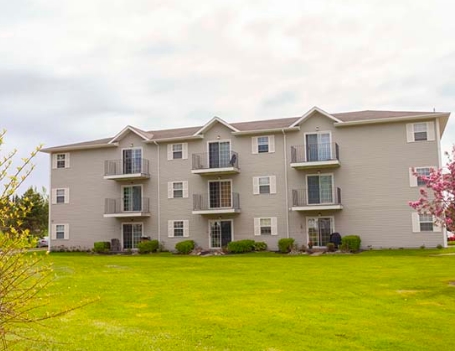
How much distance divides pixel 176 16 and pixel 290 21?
159 inches

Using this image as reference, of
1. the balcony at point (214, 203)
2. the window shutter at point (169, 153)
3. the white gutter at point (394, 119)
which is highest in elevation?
the white gutter at point (394, 119)

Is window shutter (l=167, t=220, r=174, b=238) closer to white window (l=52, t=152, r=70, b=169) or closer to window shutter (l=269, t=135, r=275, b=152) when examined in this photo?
window shutter (l=269, t=135, r=275, b=152)

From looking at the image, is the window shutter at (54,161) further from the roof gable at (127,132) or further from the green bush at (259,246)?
the green bush at (259,246)

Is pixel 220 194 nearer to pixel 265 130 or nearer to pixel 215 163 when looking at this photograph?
pixel 215 163

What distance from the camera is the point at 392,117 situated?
30.9 m

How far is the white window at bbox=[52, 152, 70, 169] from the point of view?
127ft

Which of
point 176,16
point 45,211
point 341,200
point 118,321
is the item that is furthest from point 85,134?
point 118,321

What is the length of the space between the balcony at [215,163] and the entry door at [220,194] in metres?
0.92

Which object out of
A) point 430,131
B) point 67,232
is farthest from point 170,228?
point 430,131

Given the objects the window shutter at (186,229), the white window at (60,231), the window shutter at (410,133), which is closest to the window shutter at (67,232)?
the white window at (60,231)

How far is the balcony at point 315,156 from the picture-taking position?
31391 mm

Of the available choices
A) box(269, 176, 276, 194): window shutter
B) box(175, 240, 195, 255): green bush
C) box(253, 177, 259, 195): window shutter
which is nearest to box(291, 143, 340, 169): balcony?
box(269, 176, 276, 194): window shutter

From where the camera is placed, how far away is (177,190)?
116 ft

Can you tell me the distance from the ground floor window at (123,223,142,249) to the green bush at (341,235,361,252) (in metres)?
14.5
